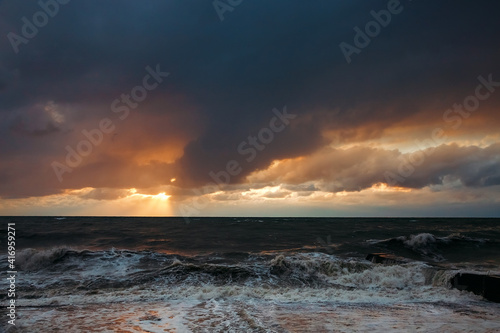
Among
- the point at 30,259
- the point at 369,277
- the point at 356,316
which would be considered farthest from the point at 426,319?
the point at 30,259

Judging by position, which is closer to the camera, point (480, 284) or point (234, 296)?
point (480, 284)

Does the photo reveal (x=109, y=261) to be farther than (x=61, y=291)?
Yes

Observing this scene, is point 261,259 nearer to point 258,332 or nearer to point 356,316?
point 356,316

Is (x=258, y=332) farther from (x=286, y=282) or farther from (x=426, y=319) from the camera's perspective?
(x=286, y=282)

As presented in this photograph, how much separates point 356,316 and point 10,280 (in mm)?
16636

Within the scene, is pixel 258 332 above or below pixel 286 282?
above

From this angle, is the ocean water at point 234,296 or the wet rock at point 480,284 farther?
the wet rock at point 480,284

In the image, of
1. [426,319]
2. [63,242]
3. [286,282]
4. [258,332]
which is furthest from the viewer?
[63,242]

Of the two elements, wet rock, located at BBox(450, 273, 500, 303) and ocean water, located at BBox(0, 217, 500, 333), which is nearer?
ocean water, located at BBox(0, 217, 500, 333)

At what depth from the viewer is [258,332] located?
7500mm

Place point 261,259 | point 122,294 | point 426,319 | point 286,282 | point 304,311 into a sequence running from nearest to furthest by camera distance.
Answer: point 426,319
point 304,311
point 122,294
point 286,282
point 261,259

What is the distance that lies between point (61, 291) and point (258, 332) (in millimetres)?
10435

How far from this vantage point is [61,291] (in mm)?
13414

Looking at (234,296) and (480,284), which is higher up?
(480,284)
